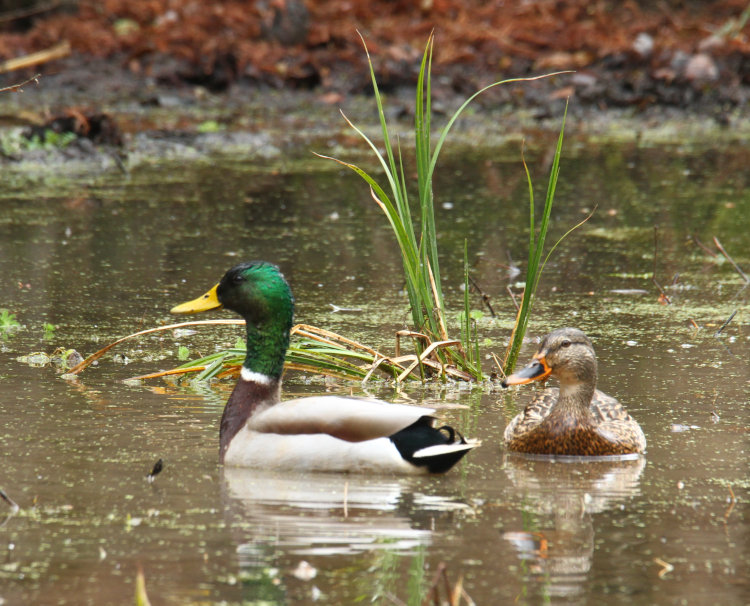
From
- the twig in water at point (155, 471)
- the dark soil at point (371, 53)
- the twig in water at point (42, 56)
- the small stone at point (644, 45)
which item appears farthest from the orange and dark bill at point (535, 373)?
the small stone at point (644, 45)

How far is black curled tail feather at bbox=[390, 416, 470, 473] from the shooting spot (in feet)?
15.6

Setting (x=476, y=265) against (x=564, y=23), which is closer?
(x=476, y=265)

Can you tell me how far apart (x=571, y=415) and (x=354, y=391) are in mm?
1201

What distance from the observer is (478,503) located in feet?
14.7

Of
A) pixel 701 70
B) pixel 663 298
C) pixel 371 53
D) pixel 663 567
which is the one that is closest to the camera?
pixel 663 567

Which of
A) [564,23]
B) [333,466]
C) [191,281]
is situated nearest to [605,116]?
[564,23]

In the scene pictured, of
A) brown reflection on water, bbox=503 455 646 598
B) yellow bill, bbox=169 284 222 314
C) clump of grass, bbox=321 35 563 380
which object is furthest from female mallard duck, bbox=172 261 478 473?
clump of grass, bbox=321 35 563 380

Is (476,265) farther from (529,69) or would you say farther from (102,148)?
(529,69)

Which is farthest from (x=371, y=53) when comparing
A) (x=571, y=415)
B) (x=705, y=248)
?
(x=571, y=415)

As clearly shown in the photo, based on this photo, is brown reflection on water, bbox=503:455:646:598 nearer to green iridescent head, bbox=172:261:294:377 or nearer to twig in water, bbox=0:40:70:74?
green iridescent head, bbox=172:261:294:377

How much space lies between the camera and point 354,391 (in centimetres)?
609

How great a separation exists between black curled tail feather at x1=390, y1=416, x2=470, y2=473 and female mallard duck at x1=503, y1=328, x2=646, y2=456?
0.56 meters

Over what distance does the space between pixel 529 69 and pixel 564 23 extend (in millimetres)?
1753

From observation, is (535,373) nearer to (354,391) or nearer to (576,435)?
(576,435)
